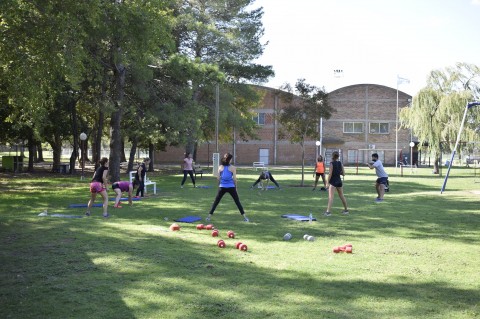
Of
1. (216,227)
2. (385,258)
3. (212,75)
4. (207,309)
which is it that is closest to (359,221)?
(216,227)

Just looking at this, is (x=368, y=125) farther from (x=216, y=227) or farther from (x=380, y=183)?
(x=216, y=227)

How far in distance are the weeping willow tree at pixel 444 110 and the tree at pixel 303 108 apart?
13.9 meters

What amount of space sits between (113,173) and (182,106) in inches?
217

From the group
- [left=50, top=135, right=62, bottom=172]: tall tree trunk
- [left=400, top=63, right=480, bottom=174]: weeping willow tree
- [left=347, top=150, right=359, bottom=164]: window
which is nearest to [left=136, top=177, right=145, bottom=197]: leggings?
[left=50, top=135, right=62, bottom=172]: tall tree trunk

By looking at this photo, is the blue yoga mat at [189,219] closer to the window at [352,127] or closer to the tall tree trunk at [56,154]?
the tall tree trunk at [56,154]

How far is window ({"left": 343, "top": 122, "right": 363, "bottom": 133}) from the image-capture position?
2650 inches

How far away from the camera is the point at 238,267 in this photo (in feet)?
25.8

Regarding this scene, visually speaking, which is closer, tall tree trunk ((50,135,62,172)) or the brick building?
tall tree trunk ((50,135,62,172))

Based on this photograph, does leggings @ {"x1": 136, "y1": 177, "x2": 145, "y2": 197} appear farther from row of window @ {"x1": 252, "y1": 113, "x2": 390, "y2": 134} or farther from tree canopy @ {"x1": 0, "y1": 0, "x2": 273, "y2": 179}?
row of window @ {"x1": 252, "y1": 113, "x2": 390, "y2": 134}

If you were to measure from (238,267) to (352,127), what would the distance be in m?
61.6

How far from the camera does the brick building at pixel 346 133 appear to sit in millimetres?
66562

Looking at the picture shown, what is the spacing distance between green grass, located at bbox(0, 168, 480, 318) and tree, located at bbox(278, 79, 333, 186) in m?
15.9

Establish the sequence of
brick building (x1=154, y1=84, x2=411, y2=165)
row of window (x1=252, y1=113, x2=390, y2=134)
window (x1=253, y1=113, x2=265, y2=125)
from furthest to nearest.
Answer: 1. window (x1=253, y1=113, x2=265, y2=125)
2. row of window (x1=252, y1=113, x2=390, y2=134)
3. brick building (x1=154, y1=84, x2=411, y2=165)

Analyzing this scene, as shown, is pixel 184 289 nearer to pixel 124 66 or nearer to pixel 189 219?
pixel 189 219
